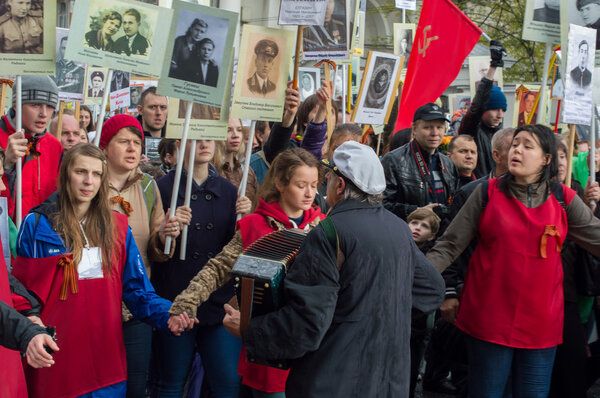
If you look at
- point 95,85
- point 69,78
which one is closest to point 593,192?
point 69,78

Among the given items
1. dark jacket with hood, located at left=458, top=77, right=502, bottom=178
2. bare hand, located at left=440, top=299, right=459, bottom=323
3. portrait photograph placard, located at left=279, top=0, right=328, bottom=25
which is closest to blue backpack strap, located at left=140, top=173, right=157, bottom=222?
portrait photograph placard, located at left=279, top=0, right=328, bottom=25

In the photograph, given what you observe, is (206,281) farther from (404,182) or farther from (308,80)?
(308,80)

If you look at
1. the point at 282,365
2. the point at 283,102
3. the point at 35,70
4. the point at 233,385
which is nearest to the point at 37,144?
the point at 35,70

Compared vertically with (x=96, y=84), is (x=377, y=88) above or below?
above

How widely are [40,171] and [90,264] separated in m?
1.57

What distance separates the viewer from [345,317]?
3.01 m

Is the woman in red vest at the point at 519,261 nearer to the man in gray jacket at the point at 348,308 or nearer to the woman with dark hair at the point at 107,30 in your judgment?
the man in gray jacket at the point at 348,308

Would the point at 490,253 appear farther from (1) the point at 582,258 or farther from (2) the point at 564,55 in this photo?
(2) the point at 564,55

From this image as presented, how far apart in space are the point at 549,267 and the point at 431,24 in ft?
11.3

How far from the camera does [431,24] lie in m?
7.05

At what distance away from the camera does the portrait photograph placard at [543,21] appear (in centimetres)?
560

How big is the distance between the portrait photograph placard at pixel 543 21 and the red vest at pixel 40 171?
3.45m

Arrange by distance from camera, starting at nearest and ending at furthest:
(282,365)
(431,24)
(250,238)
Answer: (282,365), (250,238), (431,24)

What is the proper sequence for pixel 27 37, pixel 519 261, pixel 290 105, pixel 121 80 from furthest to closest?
pixel 121 80 < pixel 290 105 < pixel 27 37 < pixel 519 261
